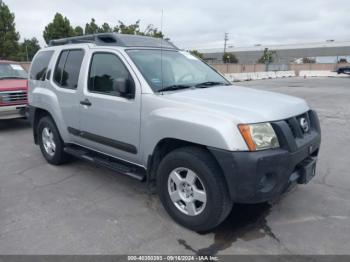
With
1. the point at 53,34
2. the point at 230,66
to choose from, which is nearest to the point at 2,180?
the point at 53,34

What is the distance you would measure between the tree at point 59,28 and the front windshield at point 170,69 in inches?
1215

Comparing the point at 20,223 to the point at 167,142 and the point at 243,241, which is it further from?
the point at 243,241

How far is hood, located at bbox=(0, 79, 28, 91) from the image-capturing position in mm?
7644

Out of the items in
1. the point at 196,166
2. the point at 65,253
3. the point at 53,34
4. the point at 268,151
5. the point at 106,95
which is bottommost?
the point at 65,253

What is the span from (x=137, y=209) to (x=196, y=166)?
1125 mm

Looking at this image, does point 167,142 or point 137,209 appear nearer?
point 167,142

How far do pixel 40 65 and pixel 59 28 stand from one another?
2965cm

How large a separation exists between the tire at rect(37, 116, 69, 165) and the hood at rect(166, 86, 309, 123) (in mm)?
2480

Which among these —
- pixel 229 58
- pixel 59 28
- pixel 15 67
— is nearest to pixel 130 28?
pixel 59 28

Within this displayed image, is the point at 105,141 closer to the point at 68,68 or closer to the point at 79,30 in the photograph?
the point at 68,68

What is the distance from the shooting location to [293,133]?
3.07 meters

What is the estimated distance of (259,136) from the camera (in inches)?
109

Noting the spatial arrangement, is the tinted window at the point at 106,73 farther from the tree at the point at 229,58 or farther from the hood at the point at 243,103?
the tree at the point at 229,58

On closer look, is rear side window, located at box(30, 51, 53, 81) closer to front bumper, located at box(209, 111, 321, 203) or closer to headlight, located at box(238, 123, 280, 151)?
front bumper, located at box(209, 111, 321, 203)
